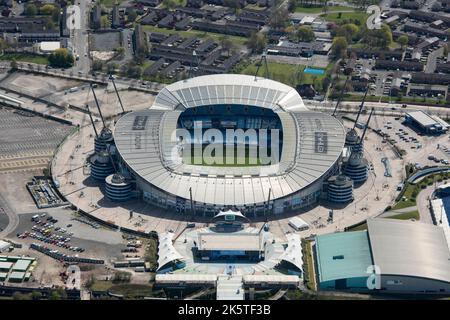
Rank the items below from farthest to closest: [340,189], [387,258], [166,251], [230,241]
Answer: [340,189] → [230,241] → [166,251] → [387,258]

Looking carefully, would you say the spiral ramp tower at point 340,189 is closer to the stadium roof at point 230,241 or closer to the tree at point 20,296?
the stadium roof at point 230,241

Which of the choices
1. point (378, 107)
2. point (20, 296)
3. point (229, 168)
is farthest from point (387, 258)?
point (378, 107)

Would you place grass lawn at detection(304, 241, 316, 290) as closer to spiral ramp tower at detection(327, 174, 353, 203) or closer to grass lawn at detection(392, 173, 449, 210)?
spiral ramp tower at detection(327, 174, 353, 203)

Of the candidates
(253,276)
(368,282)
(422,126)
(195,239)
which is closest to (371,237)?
(368,282)

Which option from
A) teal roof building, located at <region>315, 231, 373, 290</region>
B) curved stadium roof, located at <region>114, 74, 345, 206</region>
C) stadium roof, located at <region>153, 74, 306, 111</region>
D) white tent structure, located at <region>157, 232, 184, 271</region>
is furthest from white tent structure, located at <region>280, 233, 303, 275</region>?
stadium roof, located at <region>153, 74, 306, 111</region>

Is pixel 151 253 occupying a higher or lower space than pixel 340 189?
lower

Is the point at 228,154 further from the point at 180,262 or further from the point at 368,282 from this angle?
the point at 368,282

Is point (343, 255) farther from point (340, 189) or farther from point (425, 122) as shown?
point (425, 122)
